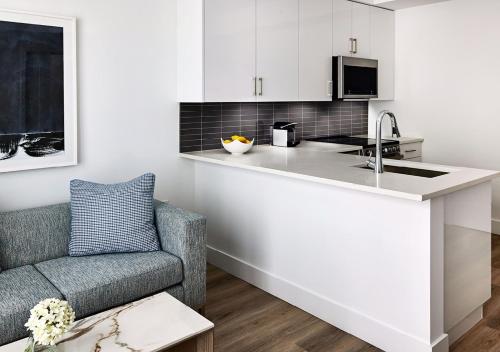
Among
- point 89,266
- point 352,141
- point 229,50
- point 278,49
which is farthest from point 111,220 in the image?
point 352,141

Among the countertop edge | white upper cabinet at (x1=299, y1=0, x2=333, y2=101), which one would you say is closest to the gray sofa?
the countertop edge

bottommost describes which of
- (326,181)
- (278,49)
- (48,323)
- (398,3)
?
(48,323)

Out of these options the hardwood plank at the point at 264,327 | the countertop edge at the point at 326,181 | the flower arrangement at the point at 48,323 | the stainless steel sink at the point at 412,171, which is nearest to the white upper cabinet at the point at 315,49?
the countertop edge at the point at 326,181

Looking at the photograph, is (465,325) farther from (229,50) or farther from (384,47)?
(384,47)

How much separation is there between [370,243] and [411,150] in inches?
95.1

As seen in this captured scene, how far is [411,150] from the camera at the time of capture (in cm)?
462

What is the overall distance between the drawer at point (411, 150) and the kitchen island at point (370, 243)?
142cm

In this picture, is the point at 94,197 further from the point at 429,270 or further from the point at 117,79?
the point at 429,270

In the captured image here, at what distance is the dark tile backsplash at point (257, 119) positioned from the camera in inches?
144

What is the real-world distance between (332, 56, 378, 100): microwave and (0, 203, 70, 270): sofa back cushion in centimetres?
258

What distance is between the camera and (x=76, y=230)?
261 centimetres

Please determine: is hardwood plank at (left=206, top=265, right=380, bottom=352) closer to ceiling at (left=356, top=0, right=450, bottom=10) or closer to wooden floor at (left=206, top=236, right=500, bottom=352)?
wooden floor at (left=206, top=236, right=500, bottom=352)

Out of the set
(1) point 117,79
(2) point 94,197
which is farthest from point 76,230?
(1) point 117,79

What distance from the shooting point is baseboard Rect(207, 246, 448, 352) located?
7.75 feet
